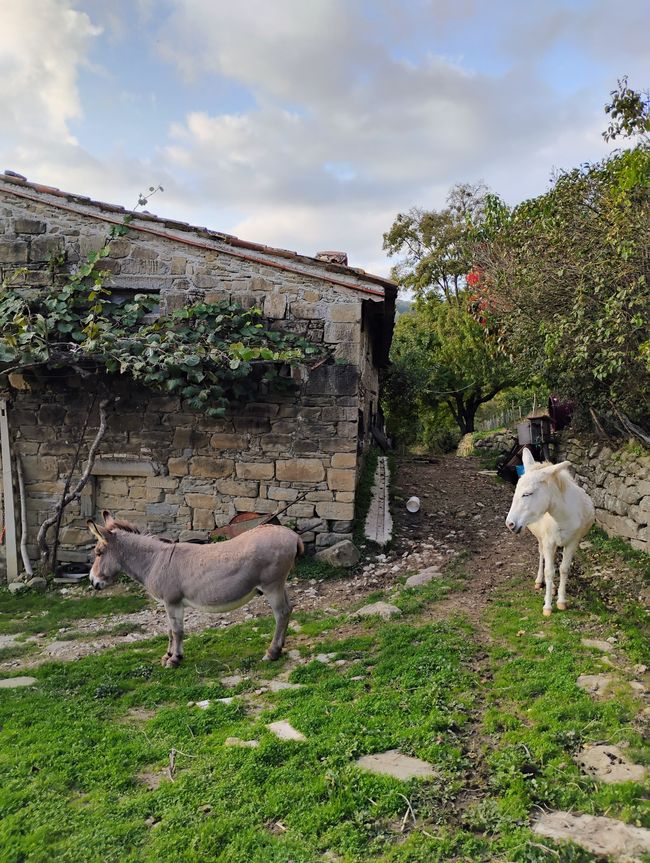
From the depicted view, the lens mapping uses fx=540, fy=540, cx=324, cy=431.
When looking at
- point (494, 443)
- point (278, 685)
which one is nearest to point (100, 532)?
point (278, 685)

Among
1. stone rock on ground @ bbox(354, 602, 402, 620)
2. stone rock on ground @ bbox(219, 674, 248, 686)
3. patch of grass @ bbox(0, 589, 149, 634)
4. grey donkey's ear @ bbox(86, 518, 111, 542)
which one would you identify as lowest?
patch of grass @ bbox(0, 589, 149, 634)

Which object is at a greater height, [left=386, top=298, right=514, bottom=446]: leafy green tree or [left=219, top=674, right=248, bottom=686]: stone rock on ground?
[left=386, top=298, right=514, bottom=446]: leafy green tree

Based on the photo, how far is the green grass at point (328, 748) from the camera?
2918mm

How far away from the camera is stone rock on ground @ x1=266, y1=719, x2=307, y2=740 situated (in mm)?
3908

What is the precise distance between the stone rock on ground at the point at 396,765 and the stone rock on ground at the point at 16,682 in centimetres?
351

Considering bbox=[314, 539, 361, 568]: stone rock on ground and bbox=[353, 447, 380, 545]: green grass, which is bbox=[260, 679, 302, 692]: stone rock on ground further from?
Result: bbox=[353, 447, 380, 545]: green grass

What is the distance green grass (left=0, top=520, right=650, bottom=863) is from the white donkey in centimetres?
56

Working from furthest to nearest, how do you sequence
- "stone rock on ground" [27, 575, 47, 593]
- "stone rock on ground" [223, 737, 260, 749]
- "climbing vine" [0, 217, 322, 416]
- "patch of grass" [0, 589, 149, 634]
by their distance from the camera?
"stone rock on ground" [27, 575, 47, 593], "climbing vine" [0, 217, 322, 416], "patch of grass" [0, 589, 149, 634], "stone rock on ground" [223, 737, 260, 749]

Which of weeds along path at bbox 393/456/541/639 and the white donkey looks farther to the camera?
weeds along path at bbox 393/456/541/639

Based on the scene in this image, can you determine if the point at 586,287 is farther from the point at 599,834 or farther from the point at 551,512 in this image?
the point at 599,834

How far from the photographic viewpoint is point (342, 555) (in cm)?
828

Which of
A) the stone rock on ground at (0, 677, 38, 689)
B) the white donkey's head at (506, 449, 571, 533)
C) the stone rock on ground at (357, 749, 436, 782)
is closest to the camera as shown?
the stone rock on ground at (357, 749, 436, 782)

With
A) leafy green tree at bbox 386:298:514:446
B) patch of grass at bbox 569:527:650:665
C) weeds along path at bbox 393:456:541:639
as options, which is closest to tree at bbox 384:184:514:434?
leafy green tree at bbox 386:298:514:446

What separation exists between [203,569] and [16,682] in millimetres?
2107
